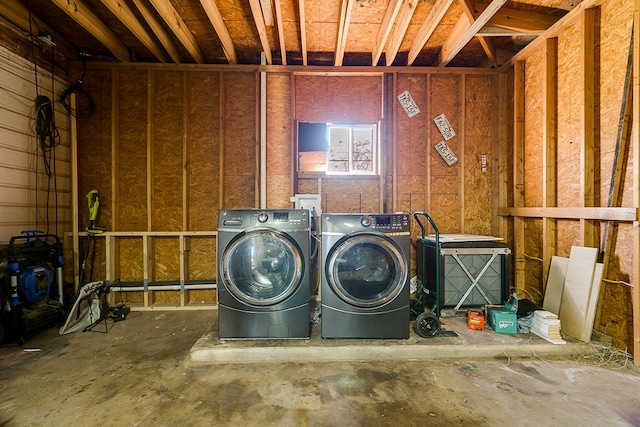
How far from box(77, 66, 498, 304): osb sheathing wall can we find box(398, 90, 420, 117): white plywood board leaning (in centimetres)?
7

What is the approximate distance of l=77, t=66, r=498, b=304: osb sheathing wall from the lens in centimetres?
348

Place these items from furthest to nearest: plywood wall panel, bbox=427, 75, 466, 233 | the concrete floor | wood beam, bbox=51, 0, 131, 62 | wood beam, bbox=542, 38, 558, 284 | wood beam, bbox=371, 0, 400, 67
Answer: plywood wall panel, bbox=427, 75, 466, 233 → wood beam, bbox=542, 38, 558, 284 → wood beam, bbox=371, 0, 400, 67 → wood beam, bbox=51, 0, 131, 62 → the concrete floor

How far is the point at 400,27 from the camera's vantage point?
9.69ft

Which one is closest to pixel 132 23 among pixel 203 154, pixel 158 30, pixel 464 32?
pixel 158 30

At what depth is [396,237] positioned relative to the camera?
2.22 m

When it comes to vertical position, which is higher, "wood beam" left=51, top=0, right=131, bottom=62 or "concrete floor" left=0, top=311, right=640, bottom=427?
"wood beam" left=51, top=0, right=131, bottom=62

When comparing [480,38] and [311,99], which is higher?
[480,38]

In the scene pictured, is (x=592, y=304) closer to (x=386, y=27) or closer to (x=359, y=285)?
(x=359, y=285)

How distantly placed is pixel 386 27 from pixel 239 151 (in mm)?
2232

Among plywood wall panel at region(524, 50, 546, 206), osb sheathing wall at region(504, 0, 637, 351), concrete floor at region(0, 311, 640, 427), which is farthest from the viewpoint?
plywood wall panel at region(524, 50, 546, 206)

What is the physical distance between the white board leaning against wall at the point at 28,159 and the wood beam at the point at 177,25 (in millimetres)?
1630

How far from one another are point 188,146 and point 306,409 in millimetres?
3267

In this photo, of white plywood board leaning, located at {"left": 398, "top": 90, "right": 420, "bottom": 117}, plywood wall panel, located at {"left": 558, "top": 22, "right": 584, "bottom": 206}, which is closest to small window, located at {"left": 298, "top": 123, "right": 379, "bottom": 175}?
white plywood board leaning, located at {"left": 398, "top": 90, "right": 420, "bottom": 117}

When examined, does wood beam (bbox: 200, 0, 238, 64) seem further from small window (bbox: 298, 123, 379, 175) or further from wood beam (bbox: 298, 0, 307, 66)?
small window (bbox: 298, 123, 379, 175)
